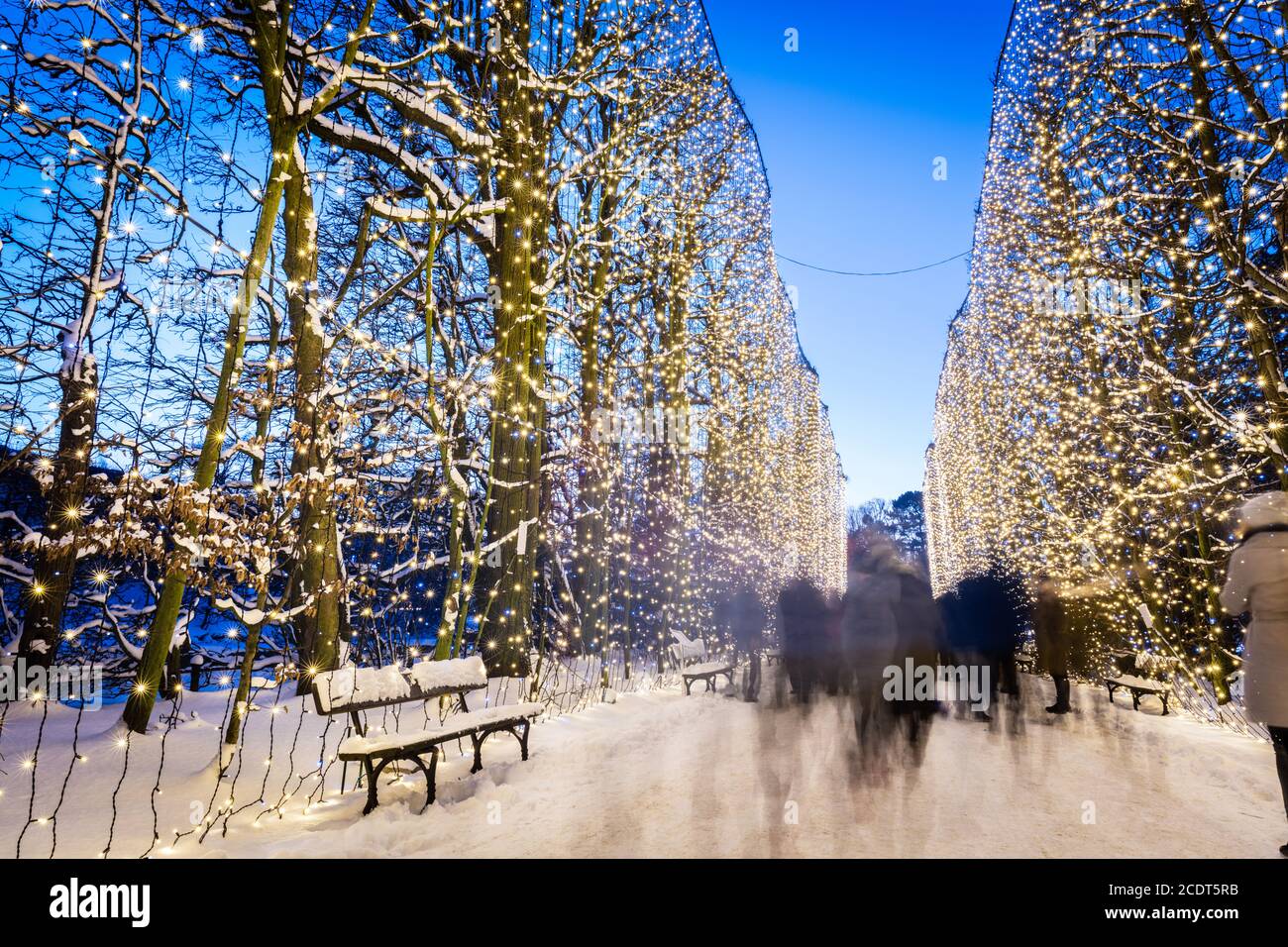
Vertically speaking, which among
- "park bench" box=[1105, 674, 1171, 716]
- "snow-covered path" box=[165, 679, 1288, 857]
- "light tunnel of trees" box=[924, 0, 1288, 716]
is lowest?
"park bench" box=[1105, 674, 1171, 716]

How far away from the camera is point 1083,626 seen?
10.8m

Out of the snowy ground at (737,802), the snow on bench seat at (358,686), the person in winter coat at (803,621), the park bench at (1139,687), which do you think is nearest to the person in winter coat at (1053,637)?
the park bench at (1139,687)

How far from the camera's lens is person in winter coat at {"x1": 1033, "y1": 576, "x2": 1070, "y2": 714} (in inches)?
314

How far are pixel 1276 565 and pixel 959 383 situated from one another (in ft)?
78.4

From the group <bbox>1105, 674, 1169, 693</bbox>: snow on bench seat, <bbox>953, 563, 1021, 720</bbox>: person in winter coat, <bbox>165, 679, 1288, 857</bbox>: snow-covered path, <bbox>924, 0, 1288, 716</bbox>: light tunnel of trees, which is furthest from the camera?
<bbox>953, 563, 1021, 720</bbox>: person in winter coat

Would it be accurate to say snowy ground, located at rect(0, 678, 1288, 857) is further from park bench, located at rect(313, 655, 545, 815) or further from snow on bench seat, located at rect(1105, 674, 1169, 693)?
snow on bench seat, located at rect(1105, 674, 1169, 693)

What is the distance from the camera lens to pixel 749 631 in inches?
480

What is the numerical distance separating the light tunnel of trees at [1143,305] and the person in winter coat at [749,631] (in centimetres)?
514

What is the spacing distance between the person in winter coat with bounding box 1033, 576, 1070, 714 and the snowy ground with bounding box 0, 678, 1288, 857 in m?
1.66

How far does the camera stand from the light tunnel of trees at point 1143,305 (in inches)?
210

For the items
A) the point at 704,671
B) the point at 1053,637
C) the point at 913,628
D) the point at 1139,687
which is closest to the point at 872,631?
the point at 913,628

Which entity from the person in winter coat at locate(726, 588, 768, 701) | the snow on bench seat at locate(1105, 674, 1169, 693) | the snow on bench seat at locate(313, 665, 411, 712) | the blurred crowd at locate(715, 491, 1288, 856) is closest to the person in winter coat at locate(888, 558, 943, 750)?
the blurred crowd at locate(715, 491, 1288, 856)
